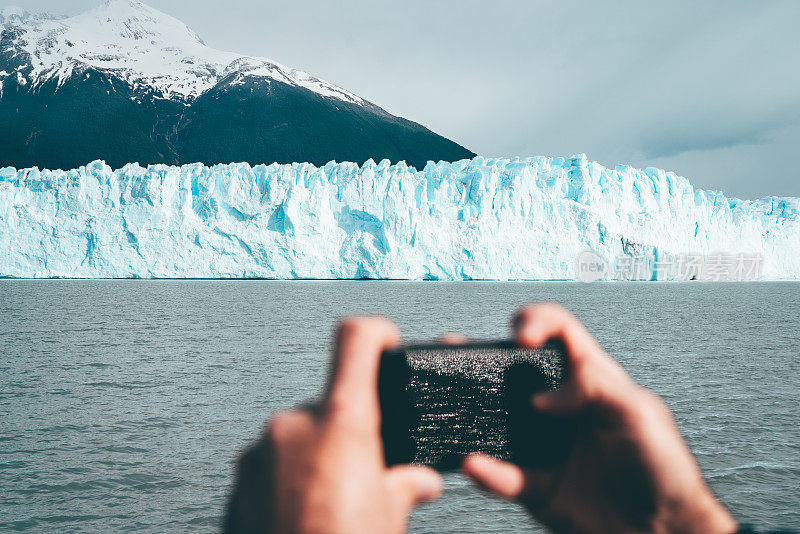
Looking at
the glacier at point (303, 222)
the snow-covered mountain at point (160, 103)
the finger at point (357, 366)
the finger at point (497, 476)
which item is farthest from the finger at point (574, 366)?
the snow-covered mountain at point (160, 103)

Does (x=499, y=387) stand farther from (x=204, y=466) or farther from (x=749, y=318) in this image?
(x=749, y=318)

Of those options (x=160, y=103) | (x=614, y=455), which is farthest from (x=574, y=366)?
(x=160, y=103)

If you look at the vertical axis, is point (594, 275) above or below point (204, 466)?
above

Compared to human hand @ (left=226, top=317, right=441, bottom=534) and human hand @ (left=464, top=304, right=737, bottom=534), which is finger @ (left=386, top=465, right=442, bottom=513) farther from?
human hand @ (left=464, top=304, right=737, bottom=534)

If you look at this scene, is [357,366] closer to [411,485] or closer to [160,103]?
[411,485]

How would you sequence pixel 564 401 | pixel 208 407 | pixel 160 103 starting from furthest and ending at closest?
pixel 160 103 → pixel 208 407 → pixel 564 401

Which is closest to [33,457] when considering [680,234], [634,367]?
[634,367]

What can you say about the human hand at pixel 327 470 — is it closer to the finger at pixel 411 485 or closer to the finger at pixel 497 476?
the finger at pixel 411 485
